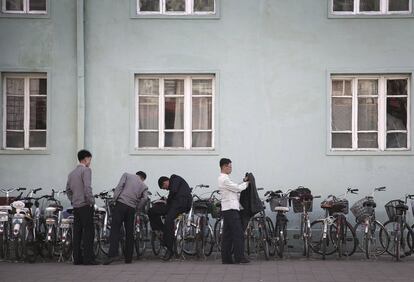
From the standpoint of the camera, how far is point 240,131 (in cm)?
1723

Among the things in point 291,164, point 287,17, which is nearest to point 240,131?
point 291,164

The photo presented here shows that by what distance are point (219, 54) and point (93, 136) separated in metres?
3.22

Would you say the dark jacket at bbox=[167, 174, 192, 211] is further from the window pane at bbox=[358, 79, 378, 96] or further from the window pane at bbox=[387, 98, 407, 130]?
the window pane at bbox=[387, 98, 407, 130]

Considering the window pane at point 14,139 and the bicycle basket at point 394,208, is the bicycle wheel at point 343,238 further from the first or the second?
the window pane at point 14,139

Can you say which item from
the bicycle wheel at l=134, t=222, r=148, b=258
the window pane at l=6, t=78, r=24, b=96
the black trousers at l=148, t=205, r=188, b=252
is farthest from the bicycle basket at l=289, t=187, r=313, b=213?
the window pane at l=6, t=78, r=24, b=96

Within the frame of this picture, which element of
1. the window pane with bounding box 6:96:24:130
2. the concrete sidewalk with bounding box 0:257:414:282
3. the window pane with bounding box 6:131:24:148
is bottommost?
the concrete sidewalk with bounding box 0:257:414:282

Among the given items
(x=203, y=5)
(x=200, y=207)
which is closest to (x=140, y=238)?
(x=200, y=207)

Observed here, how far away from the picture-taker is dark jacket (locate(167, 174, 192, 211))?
15.2 meters

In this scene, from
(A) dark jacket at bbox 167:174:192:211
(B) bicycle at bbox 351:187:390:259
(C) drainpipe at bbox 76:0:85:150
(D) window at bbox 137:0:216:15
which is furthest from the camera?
(D) window at bbox 137:0:216:15

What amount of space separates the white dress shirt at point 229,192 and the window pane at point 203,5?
444cm

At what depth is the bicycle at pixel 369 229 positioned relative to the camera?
15.3 m

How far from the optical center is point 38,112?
1761 centimetres

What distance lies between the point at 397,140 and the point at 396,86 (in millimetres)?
1161

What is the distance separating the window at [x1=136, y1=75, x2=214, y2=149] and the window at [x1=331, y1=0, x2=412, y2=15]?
124 inches
